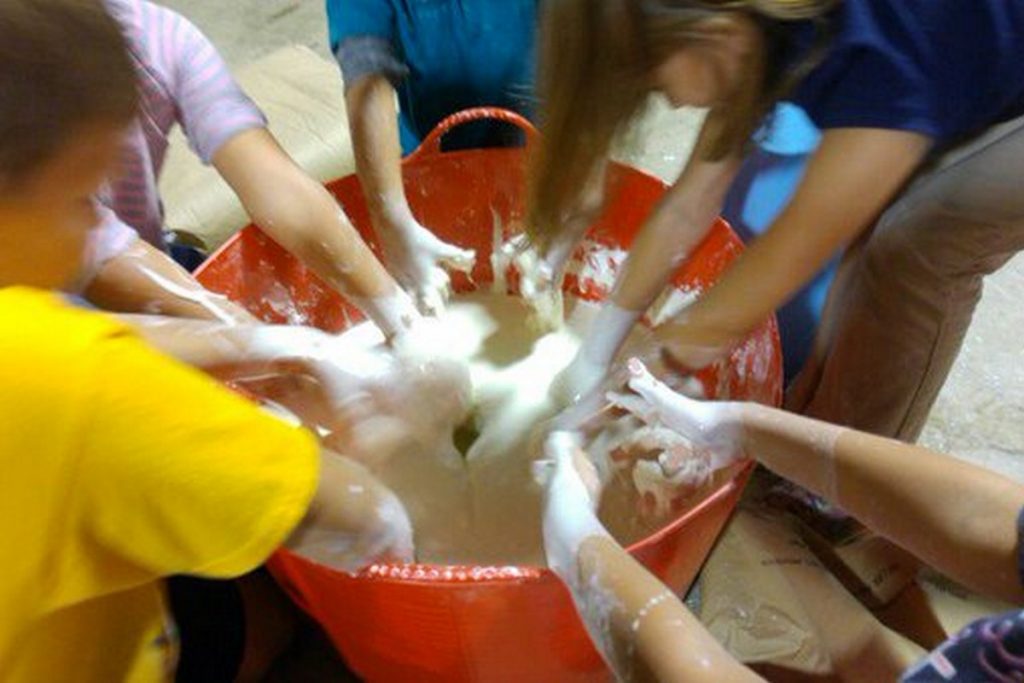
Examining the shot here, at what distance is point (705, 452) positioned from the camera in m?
0.94

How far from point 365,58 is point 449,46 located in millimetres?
112

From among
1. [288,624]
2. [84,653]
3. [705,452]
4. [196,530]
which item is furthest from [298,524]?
[288,624]

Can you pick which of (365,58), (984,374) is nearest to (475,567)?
(365,58)

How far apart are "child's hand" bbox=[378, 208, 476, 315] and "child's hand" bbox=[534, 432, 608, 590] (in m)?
0.32

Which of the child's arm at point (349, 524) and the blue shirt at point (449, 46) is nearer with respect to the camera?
the child's arm at point (349, 524)

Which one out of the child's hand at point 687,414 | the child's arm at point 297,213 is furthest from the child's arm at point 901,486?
the child's arm at point 297,213

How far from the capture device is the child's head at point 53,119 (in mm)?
485

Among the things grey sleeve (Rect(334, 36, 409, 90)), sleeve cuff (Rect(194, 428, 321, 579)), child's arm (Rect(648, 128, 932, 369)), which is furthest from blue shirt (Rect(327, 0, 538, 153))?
sleeve cuff (Rect(194, 428, 321, 579))

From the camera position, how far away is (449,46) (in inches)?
45.3

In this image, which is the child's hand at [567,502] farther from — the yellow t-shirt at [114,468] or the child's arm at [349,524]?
the yellow t-shirt at [114,468]

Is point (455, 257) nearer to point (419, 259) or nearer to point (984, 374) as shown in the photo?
point (419, 259)

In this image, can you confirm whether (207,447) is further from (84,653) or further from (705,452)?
(705,452)

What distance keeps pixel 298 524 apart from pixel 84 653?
0.70ft

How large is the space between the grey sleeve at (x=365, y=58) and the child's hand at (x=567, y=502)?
0.48m
